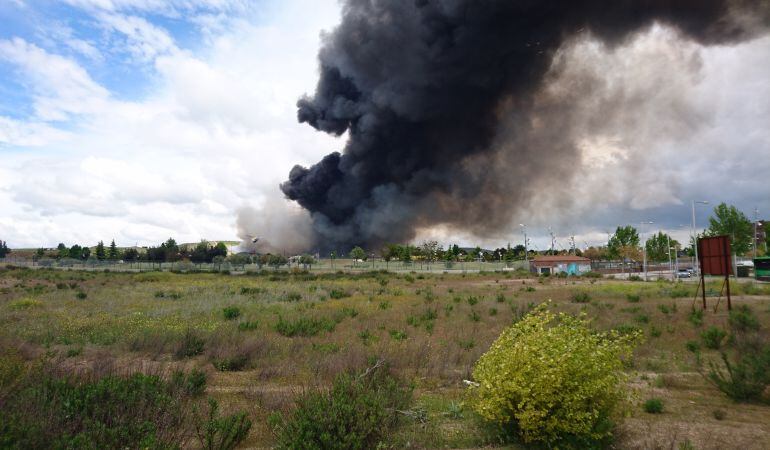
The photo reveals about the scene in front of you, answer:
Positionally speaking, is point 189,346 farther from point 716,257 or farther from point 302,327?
point 716,257

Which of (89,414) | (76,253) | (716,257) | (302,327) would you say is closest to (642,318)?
(716,257)

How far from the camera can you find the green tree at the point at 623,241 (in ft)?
259

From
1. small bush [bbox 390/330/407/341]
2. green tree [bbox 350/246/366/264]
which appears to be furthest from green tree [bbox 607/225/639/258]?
small bush [bbox 390/330/407/341]

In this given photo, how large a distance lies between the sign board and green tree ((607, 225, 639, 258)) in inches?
2656

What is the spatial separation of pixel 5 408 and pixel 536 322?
615 centimetres

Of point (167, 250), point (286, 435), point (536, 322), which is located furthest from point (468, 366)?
point (167, 250)

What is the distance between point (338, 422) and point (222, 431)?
1.34 m

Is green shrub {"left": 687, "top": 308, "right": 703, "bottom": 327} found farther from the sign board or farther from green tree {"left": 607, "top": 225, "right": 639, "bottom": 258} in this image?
green tree {"left": 607, "top": 225, "right": 639, "bottom": 258}

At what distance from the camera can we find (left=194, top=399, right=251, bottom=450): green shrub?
4.93 m

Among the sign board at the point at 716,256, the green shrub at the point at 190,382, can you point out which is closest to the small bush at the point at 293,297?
the green shrub at the point at 190,382

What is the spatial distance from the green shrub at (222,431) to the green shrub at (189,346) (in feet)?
20.3

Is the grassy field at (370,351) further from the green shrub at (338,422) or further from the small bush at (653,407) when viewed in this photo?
the green shrub at (338,422)

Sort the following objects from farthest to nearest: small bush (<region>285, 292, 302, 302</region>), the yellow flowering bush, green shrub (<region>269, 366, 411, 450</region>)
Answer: small bush (<region>285, 292, 302, 302</region>) → the yellow flowering bush → green shrub (<region>269, 366, 411, 450</region>)

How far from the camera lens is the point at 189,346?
11570 millimetres
